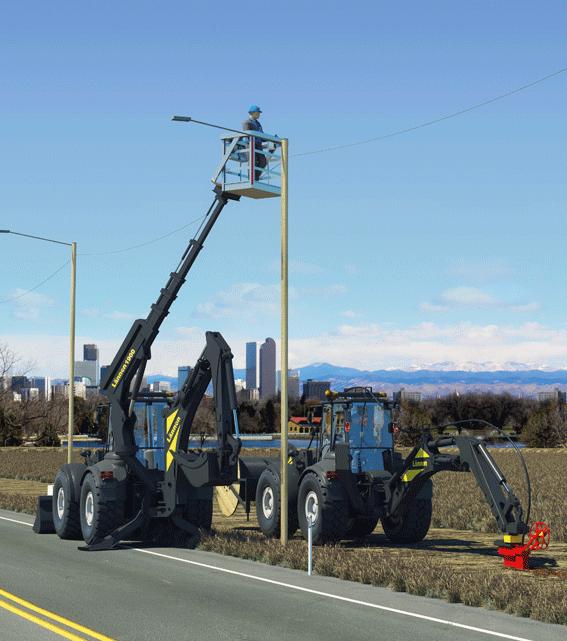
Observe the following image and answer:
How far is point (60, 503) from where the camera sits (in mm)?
25031

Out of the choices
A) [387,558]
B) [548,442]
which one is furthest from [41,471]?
[548,442]

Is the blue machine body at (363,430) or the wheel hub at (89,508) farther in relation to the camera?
the blue machine body at (363,430)

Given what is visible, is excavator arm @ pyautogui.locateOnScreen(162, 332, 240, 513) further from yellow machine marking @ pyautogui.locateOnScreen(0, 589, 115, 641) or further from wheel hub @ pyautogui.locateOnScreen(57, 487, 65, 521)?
yellow machine marking @ pyautogui.locateOnScreen(0, 589, 115, 641)

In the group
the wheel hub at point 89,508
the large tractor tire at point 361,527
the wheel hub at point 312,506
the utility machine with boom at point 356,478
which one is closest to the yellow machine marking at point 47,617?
the wheel hub at point 89,508

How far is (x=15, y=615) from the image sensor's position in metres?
14.2

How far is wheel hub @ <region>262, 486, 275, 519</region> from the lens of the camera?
81.7 ft

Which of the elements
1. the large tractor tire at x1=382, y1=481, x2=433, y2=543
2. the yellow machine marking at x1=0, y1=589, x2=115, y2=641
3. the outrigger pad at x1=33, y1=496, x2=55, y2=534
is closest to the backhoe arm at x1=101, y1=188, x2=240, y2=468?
the outrigger pad at x1=33, y1=496, x2=55, y2=534

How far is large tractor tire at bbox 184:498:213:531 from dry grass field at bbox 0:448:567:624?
33 centimetres

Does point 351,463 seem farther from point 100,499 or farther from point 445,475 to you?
point 445,475

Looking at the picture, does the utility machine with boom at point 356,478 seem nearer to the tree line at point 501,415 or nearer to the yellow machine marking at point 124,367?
the yellow machine marking at point 124,367

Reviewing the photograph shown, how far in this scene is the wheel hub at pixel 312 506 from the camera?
75.2 feet

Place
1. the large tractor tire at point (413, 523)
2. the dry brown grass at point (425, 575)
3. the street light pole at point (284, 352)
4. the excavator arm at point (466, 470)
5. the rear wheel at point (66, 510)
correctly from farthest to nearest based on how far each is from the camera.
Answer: the rear wheel at point (66, 510), the large tractor tire at point (413, 523), the street light pole at point (284, 352), the excavator arm at point (466, 470), the dry brown grass at point (425, 575)

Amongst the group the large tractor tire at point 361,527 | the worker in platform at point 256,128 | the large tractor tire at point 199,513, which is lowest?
the large tractor tire at point 361,527

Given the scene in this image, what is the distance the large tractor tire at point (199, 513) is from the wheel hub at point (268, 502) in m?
1.43
